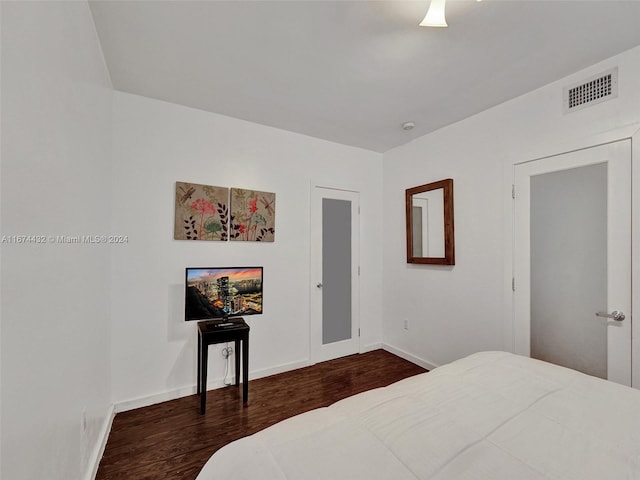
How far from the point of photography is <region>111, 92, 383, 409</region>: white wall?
7.95 feet

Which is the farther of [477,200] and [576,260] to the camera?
[477,200]

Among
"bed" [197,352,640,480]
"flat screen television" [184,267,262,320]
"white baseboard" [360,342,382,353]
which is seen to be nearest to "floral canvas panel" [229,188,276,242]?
"flat screen television" [184,267,262,320]

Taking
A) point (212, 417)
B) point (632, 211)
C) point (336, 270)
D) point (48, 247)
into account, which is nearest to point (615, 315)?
point (632, 211)

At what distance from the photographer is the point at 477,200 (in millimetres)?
2801

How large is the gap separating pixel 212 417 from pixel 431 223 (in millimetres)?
2863

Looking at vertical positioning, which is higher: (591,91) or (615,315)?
(591,91)

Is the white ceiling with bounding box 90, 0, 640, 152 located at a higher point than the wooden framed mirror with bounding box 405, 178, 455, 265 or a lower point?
higher

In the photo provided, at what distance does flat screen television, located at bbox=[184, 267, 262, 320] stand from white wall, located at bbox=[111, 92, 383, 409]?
0.92 feet

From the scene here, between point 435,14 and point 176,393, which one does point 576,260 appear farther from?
point 176,393

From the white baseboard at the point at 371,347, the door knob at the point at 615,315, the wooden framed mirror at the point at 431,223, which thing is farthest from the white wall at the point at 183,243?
the door knob at the point at 615,315

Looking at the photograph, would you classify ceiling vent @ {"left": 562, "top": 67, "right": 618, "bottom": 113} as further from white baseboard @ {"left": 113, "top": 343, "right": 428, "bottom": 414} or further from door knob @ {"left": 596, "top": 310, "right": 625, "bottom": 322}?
white baseboard @ {"left": 113, "top": 343, "right": 428, "bottom": 414}

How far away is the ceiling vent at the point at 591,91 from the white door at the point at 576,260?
1.12ft

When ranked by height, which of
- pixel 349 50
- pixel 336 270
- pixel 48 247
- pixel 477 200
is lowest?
pixel 336 270

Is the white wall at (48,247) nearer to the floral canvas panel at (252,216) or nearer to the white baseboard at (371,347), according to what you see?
the floral canvas panel at (252,216)
